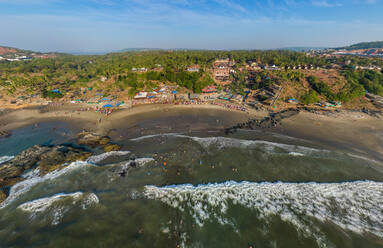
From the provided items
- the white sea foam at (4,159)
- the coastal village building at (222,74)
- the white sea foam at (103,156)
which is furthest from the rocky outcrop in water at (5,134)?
the coastal village building at (222,74)

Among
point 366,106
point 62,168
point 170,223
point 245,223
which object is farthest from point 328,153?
point 62,168

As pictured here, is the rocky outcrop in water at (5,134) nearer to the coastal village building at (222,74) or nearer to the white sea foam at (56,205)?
the white sea foam at (56,205)

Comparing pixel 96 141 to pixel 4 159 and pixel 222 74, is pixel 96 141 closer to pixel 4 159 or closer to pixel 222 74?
pixel 4 159

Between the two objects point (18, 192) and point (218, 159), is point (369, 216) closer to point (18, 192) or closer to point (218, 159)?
point (218, 159)

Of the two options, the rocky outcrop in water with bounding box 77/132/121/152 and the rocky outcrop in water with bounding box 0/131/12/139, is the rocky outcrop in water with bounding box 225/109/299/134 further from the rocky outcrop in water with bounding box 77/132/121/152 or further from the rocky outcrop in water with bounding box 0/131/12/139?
the rocky outcrop in water with bounding box 0/131/12/139

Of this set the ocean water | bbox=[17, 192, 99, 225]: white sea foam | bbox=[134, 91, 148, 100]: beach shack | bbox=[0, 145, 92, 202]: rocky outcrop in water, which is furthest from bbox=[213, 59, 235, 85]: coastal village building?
bbox=[17, 192, 99, 225]: white sea foam

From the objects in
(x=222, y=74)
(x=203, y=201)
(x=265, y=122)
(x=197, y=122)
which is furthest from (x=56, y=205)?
→ (x=222, y=74)
